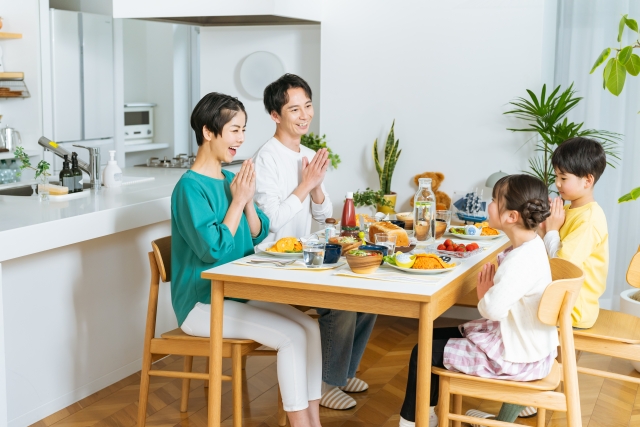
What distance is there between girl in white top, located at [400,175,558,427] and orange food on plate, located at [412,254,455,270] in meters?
0.16

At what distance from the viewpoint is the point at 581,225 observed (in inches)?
105

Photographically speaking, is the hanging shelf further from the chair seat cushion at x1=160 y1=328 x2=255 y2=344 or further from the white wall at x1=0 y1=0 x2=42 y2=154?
the chair seat cushion at x1=160 y1=328 x2=255 y2=344

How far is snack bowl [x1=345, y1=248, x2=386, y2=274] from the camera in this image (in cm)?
226

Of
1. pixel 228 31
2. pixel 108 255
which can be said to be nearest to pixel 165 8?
pixel 228 31

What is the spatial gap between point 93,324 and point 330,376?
1100 millimetres

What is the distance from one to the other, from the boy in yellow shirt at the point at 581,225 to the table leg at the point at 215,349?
1203mm

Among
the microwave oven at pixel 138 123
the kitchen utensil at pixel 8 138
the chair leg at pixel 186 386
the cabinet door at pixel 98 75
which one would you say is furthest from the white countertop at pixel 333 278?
the microwave oven at pixel 138 123

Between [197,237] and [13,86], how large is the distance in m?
3.54

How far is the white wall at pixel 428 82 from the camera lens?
4.12 m

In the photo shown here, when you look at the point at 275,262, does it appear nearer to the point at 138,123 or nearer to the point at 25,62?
the point at 25,62

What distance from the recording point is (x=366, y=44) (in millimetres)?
4422

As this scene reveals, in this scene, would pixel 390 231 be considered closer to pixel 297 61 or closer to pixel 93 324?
pixel 93 324

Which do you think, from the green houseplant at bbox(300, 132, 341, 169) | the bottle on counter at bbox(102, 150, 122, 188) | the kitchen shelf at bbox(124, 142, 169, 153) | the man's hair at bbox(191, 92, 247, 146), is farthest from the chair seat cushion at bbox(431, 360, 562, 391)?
the kitchen shelf at bbox(124, 142, 169, 153)

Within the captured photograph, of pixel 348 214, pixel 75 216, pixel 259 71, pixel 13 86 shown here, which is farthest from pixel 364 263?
pixel 13 86
